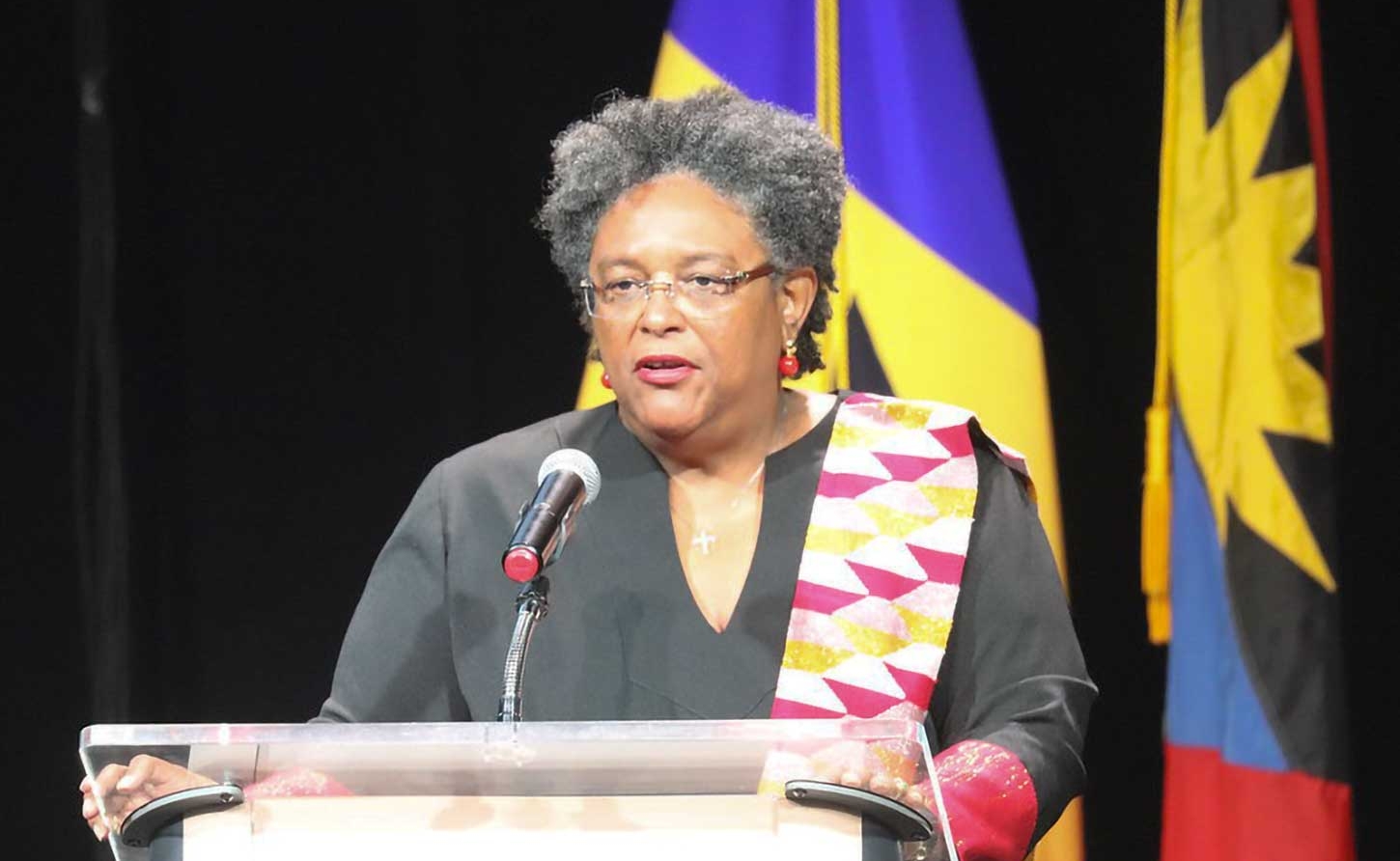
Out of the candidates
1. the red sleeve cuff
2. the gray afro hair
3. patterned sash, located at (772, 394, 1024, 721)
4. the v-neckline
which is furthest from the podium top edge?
the gray afro hair

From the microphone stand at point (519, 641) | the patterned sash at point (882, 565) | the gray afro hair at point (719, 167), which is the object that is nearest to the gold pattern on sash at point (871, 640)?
the patterned sash at point (882, 565)

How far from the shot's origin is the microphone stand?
1.51 metres

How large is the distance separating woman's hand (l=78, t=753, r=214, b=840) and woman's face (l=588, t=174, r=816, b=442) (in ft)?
3.29

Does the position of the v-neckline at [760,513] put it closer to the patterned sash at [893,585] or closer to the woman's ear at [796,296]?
the patterned sash at [893,585]

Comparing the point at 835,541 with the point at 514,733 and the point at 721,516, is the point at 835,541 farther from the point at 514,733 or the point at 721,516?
the point at 514,733

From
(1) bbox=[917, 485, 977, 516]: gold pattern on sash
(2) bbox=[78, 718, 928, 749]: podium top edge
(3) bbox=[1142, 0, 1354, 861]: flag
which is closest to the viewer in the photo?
(2) bbox=[78, 718, 928, 749]: podium top edge

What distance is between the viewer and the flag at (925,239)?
2861 mm

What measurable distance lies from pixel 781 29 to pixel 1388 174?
0.99m

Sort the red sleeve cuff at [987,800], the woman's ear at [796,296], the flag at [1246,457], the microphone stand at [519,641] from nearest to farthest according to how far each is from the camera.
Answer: the microphone stand at [519,641]
the red sleeve cuff at [987,800]
the woman's ear at [796,296]
the flag at [1246,457]

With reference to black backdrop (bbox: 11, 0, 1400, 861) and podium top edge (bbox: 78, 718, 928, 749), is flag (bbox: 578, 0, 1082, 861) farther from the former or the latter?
podium top edge (bbox: 78, 718, 928, 749)

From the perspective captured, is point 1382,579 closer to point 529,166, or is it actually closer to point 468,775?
point 529,166

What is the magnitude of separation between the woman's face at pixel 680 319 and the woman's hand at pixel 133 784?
1004 millimetres

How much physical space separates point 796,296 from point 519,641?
0.90 metres

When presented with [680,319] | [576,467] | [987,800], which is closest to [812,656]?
[987,800]
